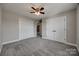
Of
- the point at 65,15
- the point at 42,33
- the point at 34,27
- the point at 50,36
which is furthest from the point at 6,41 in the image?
the point at 65,15

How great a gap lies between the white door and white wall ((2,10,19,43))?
169cm

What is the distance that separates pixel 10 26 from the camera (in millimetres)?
3000

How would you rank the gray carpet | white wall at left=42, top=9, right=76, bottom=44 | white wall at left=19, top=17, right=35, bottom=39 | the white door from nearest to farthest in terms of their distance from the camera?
the gray carpet → white wall at left=42, top=9, right=76, bottom=44 → the white door → white wall at left=19, top=17, right=35, bottom=39

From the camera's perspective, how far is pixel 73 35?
274 cm

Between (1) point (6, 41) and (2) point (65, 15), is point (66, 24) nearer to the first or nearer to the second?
(2) point (65, 15)

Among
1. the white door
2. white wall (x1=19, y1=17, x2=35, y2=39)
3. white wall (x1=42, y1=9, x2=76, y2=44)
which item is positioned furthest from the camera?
white wall (x1=19, y1=17, x2=35, y2=39)

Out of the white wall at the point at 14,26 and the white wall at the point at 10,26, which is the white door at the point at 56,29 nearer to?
the white wall at the point at 14,26

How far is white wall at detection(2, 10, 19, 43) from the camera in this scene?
2.81m

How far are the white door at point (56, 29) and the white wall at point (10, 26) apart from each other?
66.6 inches

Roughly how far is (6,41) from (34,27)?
138 cm

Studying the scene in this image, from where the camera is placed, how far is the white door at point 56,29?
2777mm

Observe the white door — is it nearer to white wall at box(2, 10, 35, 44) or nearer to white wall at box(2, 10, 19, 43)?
white wall at box(2, 10, 35, 44)

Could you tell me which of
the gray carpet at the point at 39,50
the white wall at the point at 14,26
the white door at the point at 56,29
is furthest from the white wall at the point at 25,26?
the white door at the point at 56,29

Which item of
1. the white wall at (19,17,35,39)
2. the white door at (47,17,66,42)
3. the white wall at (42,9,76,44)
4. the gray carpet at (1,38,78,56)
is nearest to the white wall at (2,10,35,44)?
the white wall at (19,17,35,39)
